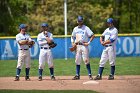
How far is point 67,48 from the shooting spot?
98.5 ft

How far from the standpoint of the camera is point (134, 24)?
55.5 m

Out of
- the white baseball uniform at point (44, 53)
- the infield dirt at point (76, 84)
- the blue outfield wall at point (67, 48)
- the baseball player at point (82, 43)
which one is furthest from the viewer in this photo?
the blue outfield wall at point (67, 48)

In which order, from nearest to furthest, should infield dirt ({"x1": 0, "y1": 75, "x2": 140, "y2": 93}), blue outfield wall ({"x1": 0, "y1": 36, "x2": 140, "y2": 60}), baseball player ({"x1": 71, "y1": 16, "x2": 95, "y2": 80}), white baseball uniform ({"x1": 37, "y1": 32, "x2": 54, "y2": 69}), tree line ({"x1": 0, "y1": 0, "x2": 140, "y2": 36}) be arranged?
1. infield dirt ({"x1": 0, "y1": 75, "x2": 140, "y2": 93})
2. white baseball uniform ({"x1": 37, "y1": 32, "x2": 54, "y2": 69})
3. baseball player ({"x1": 71, "y1": 16, "x2": 95, "y2": 80})
4. blue outfield wall ({"x1": 0, "y1": 36, "x2": 140, "y2": 60})
5. tree line ({"x1": 0, "y1": 0, "x2": 140, "y2": 36})

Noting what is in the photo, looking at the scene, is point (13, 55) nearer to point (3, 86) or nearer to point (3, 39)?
point (3, 39)

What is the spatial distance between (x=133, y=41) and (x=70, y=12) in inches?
638

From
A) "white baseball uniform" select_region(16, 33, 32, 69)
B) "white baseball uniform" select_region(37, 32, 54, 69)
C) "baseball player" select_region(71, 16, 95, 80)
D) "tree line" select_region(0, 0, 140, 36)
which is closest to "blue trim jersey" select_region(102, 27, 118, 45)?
"baseball player" select_region(71, 16, 95, 80)

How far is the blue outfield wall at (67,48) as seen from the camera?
29.7 metres

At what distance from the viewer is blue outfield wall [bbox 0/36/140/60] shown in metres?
29.7

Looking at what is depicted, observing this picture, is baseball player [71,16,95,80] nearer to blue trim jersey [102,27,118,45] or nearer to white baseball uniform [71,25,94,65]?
white baseball uniform [71,25,94,65]

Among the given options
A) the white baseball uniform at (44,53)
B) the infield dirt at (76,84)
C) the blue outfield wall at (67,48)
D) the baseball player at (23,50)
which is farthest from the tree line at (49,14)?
the infield dirt at (76,84)

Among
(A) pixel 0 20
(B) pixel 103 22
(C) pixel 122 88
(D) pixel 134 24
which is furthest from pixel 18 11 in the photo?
(C) pixel 122 88

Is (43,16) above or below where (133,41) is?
above

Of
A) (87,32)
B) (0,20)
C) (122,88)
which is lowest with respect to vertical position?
(122,88)

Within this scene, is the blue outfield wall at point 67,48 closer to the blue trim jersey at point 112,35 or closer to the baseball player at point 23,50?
the baseball player at point 23,50
